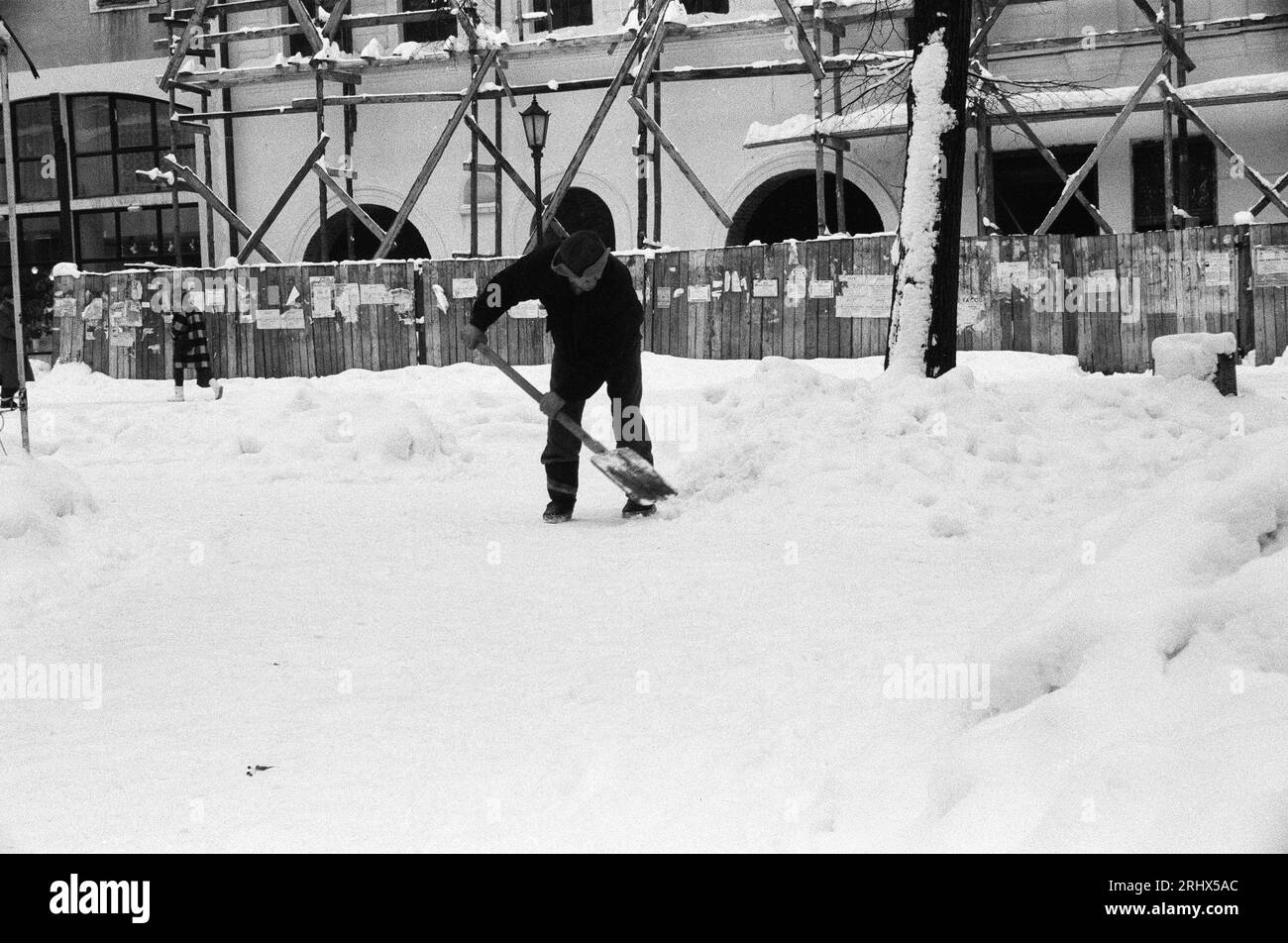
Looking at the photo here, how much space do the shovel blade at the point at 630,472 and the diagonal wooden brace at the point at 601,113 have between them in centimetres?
1250

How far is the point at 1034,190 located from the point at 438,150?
858 centimetres

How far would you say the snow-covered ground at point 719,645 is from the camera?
11.8 feet

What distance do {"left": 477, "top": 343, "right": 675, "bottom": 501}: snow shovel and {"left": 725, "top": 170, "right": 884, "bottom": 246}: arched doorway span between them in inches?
568

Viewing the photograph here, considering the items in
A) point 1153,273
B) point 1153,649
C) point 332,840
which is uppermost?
point 1153,273

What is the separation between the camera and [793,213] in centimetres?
2358

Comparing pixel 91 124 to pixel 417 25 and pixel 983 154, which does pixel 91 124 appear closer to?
pixel 417 25

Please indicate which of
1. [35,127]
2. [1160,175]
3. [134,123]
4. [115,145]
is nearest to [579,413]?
[1160,175]

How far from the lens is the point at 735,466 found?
9.32 meters

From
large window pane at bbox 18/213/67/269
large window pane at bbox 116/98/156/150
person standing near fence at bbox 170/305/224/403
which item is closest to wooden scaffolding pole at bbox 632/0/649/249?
person standing near fence at bbox 170/305/224/403

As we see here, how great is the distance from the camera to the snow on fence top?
19750 mm

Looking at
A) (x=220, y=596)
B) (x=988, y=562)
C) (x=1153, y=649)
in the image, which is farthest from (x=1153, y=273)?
(x=1153, y=649)
